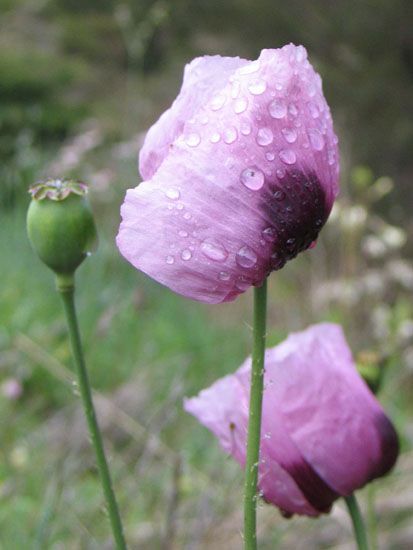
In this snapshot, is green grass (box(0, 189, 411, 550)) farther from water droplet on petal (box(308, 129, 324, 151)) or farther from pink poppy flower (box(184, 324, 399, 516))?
water droplet on petal (box(308, 129, 324, 151))

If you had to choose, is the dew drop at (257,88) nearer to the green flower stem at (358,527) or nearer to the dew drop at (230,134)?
the dew drop at (230,134)

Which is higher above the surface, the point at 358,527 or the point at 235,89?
the point at 235,89

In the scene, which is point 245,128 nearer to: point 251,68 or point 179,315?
point 251,68

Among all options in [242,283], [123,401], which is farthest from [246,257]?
[123,401]

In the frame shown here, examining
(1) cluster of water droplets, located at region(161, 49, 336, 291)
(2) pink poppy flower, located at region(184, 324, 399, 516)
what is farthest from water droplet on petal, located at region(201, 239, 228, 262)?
(2) pink poppy flower, located at region(184, 324, 399, 516)

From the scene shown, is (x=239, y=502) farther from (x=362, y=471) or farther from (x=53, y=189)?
(x=53, y=189)

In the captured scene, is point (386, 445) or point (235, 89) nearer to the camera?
point (235, 89)

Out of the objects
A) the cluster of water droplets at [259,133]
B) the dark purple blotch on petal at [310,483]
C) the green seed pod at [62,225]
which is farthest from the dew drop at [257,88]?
the dark purple blotch on petal at [310,483]
